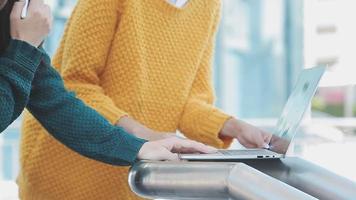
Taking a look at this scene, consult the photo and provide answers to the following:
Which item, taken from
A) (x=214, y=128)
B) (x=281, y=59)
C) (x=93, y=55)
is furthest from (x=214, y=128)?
(x=281, y=59)

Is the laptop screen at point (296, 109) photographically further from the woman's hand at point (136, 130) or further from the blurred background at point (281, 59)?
the blurred background at point (281, 59)

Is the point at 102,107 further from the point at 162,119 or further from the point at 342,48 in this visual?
the point at 342,48

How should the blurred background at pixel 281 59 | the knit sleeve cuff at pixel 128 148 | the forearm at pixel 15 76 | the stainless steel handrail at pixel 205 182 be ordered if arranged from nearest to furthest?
1. the stainless steel handrail at pixel 205 182
2. the forearm at pixel 15 76
3. the knit sleeve cuff at pixel 128 148
4. the blurred background at pixel 281 59

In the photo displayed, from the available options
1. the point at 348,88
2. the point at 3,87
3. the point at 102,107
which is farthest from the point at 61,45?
the point at 348,88

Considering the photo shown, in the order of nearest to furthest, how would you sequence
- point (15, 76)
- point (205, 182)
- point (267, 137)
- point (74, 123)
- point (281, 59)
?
point (205, 182), point (15, 76), point (74, 123), point (267, 137), point (281, 59)

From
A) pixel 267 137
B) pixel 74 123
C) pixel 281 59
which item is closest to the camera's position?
pixel 74 123

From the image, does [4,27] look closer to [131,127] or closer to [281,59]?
[131,127]

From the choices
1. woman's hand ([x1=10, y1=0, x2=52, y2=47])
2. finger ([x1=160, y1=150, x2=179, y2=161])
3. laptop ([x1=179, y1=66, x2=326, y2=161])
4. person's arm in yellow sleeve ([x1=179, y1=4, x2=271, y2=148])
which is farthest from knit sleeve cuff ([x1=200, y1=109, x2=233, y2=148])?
woman's hand ([x1=10, y1=0, x2=52, y2=47])

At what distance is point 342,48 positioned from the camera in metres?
2.41

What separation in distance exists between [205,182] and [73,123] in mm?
307

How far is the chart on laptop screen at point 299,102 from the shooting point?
0.77 meters

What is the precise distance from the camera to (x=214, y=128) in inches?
38.3

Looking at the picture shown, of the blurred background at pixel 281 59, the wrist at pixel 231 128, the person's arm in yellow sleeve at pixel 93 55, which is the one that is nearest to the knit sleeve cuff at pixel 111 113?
the person's arm in yellow sleeve at pixel 93 55

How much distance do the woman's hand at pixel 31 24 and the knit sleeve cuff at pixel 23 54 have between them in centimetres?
1
